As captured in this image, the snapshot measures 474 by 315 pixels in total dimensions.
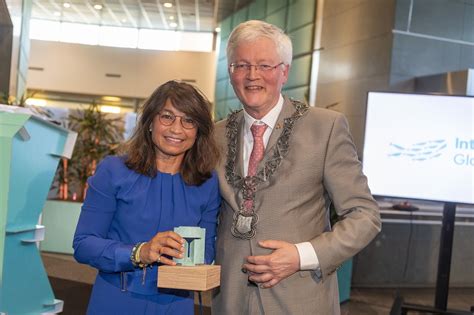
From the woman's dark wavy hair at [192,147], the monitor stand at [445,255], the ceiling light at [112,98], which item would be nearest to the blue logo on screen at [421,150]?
the monitor stand at [445,255]

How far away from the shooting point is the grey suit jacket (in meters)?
1.63

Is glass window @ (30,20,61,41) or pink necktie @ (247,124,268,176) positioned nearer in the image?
pink necktie @ (247,124,268,176)

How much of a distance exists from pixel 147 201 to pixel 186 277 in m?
0.31

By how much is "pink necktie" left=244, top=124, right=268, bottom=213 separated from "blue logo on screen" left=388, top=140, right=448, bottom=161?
2.45m

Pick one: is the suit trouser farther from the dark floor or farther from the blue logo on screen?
the dark floor

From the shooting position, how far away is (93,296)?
1.67 metres

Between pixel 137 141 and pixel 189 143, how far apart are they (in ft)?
0.51

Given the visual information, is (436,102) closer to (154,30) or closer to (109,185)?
(109,185)

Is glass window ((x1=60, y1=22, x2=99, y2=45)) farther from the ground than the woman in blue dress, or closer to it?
farther from the ground

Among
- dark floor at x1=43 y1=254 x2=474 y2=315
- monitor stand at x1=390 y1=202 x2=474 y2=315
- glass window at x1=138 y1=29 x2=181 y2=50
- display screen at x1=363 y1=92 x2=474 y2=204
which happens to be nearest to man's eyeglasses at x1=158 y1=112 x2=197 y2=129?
display screen at x1=363 y1=92 x2=474 y2=204

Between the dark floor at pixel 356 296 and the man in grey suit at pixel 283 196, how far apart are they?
3102 mm

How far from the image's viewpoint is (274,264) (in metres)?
1.52

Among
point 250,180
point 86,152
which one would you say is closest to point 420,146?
point 250,180

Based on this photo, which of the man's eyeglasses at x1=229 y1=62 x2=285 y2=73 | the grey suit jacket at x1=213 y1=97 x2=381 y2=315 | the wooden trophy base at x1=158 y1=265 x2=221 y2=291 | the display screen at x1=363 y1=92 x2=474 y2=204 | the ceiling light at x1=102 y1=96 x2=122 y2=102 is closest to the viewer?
the wooden trophy base at x1=158 y1=265 x2=221 y2=291
